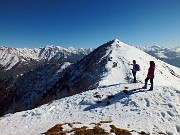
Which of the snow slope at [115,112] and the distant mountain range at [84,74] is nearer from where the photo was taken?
the snow slope at [115,112]

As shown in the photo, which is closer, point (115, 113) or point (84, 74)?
point (115, 113)

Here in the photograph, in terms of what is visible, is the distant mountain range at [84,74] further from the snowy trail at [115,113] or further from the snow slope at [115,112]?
the snowy trail at [115,113]

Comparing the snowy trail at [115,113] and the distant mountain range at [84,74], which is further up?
the distant mountain range at [84,74]

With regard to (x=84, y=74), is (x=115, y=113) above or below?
below

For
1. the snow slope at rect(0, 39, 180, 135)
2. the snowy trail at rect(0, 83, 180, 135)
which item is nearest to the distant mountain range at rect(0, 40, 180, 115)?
the snow slope at rect(0, 39, 180, 135)

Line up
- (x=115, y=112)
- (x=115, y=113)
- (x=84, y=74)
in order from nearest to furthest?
(x=115, y=113) < (x=115, y=112) < (x=84, y=74)

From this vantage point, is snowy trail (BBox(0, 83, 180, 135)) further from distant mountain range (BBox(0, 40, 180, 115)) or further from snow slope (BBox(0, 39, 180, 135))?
distant mountain range (BBox(0, 40, 180, 115))

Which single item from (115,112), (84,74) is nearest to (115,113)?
(115,112)

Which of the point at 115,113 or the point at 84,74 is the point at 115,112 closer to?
the point at 115,113

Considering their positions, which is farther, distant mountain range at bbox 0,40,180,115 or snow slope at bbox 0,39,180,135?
distant mountain range at bbox 0,40,180,115

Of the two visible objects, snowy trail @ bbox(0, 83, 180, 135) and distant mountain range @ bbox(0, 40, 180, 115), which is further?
→ distant mountain range @ bbox(0, 40, 180, 115)

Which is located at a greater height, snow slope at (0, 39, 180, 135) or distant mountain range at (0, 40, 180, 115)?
distant mountain range at (0, 40, 180, 115)

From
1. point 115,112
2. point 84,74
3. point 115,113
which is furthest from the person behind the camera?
point 84,74

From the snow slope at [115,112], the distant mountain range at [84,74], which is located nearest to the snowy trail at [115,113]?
the snow slope at [115,112]
